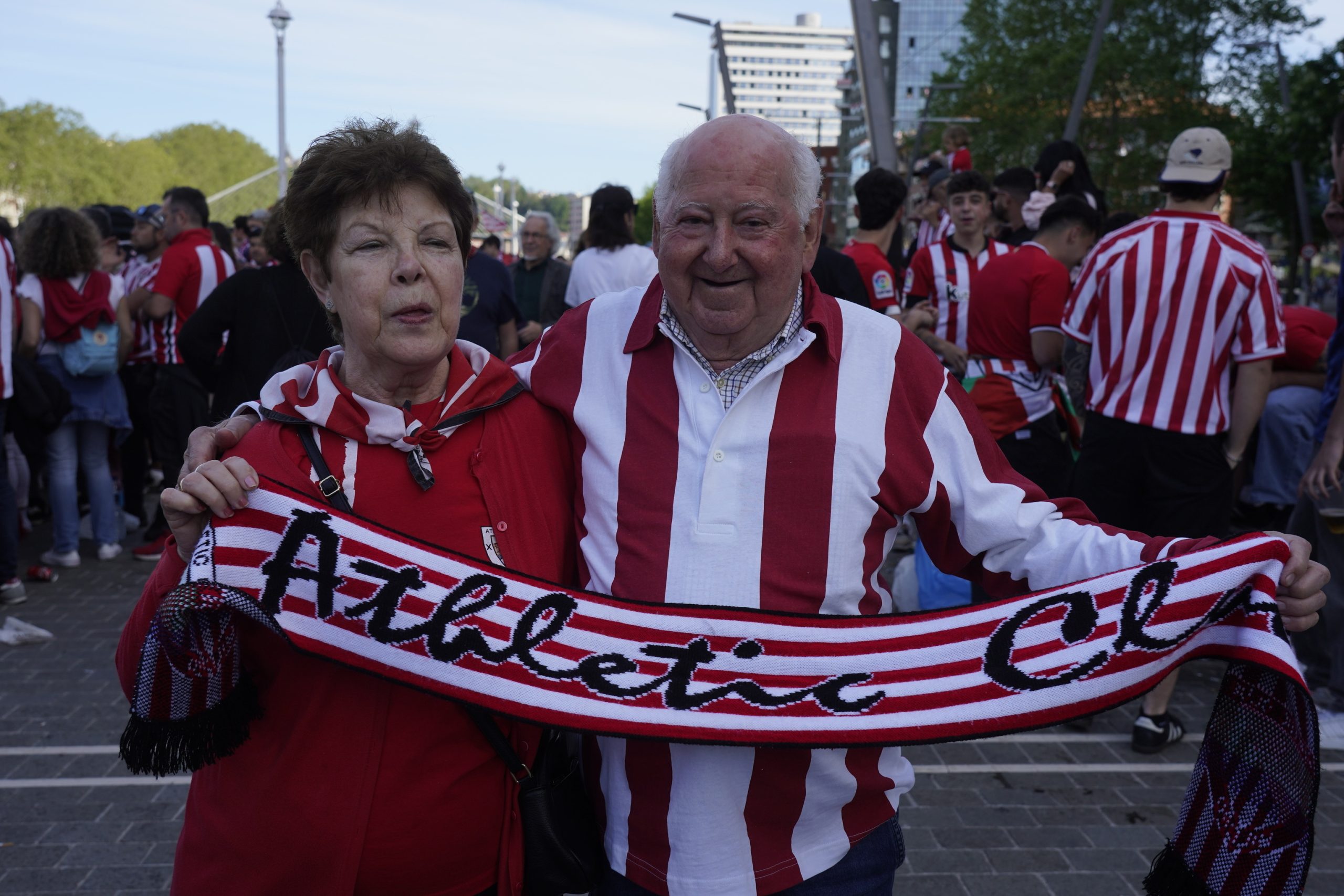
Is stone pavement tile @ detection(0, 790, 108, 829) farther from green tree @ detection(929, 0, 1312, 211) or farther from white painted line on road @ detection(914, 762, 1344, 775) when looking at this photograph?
green tree @ detection(929, 0, 1312, 211)

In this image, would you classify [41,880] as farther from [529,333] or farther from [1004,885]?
[529,333]

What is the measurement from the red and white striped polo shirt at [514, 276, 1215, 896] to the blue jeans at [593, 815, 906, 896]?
0.03 m

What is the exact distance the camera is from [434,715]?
2.21m

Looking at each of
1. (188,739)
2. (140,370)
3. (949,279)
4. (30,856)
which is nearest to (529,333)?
(140,370)

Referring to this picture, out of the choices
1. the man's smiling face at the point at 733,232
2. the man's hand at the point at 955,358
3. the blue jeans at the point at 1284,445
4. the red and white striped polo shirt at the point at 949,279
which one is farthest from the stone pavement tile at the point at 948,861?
the blue jeans at the point at 1284,445

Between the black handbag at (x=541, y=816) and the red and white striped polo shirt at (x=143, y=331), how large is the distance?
6.35 m

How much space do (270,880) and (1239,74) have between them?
48.5 meters

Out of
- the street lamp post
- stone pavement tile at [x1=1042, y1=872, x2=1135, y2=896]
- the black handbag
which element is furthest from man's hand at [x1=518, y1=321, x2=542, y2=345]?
the street lamp post

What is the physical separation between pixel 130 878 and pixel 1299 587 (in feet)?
11.7

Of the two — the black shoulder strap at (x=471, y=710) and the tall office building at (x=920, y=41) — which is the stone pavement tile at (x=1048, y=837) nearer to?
the black shoulder strap at (x=471, y=710)

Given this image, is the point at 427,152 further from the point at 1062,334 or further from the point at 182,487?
the point at 1062,334

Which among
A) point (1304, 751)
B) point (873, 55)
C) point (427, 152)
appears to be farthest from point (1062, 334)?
point (873, 55)

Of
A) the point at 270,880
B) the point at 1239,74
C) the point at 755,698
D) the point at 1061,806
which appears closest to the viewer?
Result: the point at 270,880

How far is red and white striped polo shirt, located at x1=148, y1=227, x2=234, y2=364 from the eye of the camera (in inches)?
298
